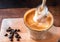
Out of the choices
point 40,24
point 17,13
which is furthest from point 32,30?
point 17,13

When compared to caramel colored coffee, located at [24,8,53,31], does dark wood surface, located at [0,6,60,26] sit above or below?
above

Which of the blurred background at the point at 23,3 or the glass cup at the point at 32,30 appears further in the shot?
the blurred background at the point at 23,3

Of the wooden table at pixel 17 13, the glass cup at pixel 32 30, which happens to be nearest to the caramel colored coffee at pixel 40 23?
the glass cup at pixel 32 30

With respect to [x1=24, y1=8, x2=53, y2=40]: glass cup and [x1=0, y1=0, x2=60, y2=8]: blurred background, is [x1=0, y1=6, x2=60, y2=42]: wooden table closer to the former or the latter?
[x1=0, y1=0, x2=60, y2=8]: blurred background

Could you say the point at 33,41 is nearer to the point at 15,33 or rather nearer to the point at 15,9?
the point at 15,33

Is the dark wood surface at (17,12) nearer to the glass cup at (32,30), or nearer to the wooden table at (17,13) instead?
the wooden table at (17,13)

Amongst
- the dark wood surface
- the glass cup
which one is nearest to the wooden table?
the dark wood surface

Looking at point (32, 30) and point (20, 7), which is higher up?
point (20, 7)

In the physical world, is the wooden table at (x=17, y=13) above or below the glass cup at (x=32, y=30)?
above

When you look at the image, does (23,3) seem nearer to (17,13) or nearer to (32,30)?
(17,13)

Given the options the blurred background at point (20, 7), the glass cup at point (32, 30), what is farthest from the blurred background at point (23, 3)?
the glass cup at point (32, 30)

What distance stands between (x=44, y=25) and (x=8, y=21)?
0.73 ft

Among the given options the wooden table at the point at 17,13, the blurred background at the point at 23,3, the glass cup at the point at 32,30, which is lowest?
the glass cup at the point at 32,30

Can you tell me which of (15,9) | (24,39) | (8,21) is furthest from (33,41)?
(15,9)
